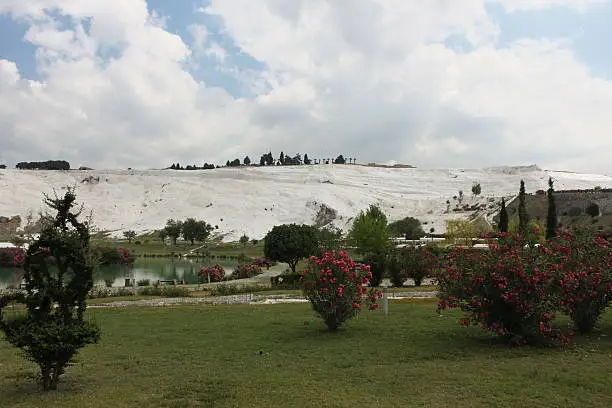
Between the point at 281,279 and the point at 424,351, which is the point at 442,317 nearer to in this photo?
the point at 424,351

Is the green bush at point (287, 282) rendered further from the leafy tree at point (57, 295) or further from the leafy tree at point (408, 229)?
the leafy tree at point (408, 229)

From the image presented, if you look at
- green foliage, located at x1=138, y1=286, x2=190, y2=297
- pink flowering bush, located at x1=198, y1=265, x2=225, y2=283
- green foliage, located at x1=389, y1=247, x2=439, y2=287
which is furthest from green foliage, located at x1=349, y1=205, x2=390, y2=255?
green foliage, located at x1=138, y1=286, x2=190, y2=297

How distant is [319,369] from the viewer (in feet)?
37.6

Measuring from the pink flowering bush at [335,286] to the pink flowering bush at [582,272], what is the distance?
4.94m

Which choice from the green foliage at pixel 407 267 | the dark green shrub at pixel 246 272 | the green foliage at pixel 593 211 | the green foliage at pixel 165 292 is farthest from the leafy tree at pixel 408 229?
the green foliage at pixel 165 292

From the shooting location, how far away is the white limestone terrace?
400ft

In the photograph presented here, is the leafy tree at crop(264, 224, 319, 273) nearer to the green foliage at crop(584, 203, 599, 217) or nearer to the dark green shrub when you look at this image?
the dark green shrub

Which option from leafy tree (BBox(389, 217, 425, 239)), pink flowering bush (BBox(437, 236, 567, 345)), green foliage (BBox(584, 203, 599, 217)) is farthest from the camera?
leafy tree (BBox(389, 217, 425, 239))

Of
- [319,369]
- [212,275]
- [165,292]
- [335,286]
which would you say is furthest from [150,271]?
[319,369]

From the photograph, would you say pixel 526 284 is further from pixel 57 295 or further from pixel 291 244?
pixel 291 244

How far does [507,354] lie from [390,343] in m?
2.83

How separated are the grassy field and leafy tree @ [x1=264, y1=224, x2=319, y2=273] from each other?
28.3 metres

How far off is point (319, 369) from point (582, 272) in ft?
22.8

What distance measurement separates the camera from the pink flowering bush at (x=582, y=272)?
13.7m
